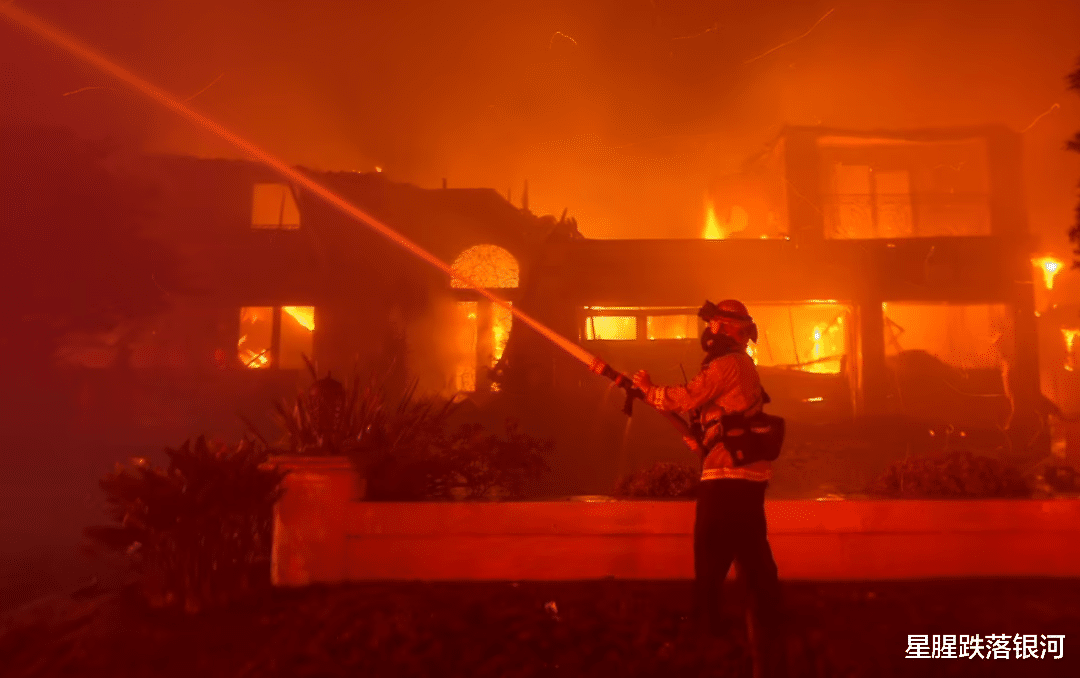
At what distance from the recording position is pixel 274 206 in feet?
65.0

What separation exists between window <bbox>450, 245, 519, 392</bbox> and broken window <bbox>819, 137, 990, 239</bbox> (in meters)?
8.35

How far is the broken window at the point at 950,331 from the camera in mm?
17016

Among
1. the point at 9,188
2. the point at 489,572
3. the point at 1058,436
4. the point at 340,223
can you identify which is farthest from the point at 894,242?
the point at 9,188

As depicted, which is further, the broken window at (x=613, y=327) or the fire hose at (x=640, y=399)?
the broken window at (x=613, y=327)

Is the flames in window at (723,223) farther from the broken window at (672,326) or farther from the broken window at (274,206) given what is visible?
the broken window at (274,206)

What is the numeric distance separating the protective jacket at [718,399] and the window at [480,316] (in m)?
14.6

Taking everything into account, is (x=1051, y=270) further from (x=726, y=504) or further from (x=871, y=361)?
(x=726, y=504)

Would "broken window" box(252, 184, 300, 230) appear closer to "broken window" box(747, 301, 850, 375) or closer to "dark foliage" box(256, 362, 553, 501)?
"broken window" box(747, 301, 850, 375)

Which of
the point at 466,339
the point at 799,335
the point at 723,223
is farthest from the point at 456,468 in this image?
the point at 723,223

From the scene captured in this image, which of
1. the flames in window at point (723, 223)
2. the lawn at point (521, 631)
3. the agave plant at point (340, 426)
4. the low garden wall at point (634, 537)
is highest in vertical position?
the flames in window at point (723, 223)

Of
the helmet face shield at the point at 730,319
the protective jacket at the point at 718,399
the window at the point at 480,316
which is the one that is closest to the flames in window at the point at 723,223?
the window at the point at 480,316

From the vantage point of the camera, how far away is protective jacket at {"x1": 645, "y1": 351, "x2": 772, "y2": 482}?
161 inches

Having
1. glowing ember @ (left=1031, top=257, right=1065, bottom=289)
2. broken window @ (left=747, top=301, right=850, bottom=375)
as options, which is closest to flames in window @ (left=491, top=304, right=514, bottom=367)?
broken window @ (left=747, top=301, right=850, bottom=375)

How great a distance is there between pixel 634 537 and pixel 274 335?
16.0m
